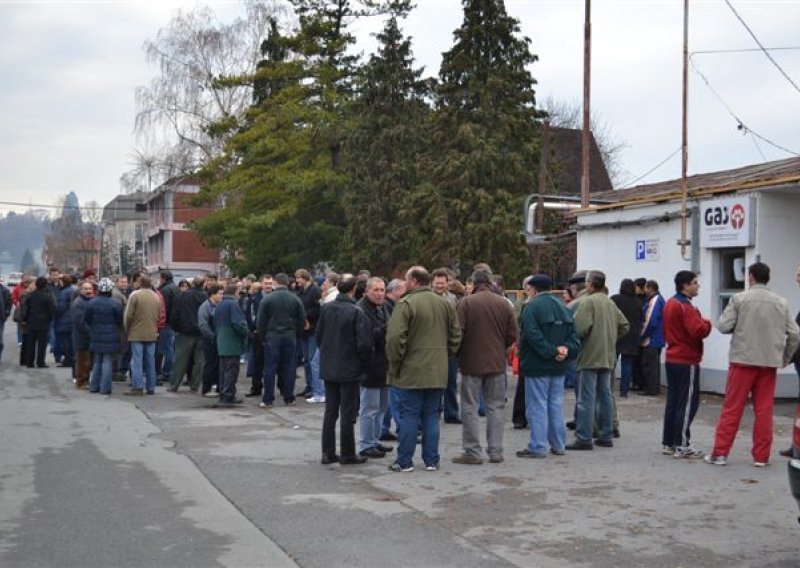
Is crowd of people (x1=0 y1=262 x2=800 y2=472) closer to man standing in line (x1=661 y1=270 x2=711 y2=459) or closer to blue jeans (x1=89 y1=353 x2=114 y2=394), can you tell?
man standing in line (x1=661 y1=270 x2=711 y2=459)

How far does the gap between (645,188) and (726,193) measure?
6968 mm

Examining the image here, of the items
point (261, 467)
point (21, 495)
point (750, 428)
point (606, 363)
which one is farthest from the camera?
point (750, 428)

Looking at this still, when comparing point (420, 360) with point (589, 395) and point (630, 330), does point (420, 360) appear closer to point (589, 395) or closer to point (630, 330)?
point (589, 395)

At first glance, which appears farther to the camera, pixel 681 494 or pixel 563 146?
pixel 563 146

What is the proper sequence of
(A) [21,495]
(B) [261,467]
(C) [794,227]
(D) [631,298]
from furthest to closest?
(D) [631,298] < (C) [794,227] < (B) [261,467] < (A) [21,495]

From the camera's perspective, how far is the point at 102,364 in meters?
17.3

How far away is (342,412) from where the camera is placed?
10.6 m

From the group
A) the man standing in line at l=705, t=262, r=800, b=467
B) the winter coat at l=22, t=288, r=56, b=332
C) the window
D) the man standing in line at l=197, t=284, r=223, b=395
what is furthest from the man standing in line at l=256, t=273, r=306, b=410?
the winter coat at l=22, t=288, r=56, b=332

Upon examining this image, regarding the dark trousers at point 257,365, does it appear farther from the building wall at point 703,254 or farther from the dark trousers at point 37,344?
the building wall at point 703,254

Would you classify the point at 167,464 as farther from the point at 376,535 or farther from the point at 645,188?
the point at 645,188

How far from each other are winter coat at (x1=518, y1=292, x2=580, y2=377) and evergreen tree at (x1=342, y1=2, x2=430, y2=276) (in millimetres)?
28687

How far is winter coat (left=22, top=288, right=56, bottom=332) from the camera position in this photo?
2194 cm

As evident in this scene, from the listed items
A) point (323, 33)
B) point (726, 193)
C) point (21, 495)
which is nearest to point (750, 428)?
point (726, 193)

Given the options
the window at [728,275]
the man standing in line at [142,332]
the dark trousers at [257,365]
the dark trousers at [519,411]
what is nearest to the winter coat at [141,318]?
the man standing in line at [142,332]
